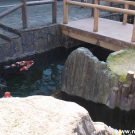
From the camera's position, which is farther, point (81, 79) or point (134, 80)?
point (81, 79)

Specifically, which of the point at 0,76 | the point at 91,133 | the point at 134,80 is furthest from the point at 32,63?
the point at 91,133

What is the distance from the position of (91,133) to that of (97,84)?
3.17 metres

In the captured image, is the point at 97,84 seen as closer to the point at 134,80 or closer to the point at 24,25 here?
the point at 134,80

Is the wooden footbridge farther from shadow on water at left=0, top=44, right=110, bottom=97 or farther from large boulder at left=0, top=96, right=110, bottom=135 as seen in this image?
large boulder at left=0, top=96, right=110, bottom=135

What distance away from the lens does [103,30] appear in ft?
23.8

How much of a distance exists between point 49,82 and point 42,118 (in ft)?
15.9

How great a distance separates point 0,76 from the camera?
678 cm

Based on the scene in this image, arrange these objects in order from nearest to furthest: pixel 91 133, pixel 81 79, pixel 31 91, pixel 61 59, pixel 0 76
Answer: pixel 91 133, pixel 81 79, pixel 31 91, pixel 0 76, pixel 61 59

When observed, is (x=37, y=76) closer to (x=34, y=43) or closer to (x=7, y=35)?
(x=34, y=43)

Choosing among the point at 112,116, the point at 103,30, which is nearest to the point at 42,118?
the point at 112,116

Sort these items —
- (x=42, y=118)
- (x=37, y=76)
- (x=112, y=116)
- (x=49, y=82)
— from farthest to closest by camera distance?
(x=37, y=76), (x=49, y=82), (x=112, y=116), (x=42, y=118)

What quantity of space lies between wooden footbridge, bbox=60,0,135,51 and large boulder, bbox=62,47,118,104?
4.60 feet

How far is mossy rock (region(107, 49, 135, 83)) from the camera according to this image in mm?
5005

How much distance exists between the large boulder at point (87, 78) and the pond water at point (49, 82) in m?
0.20
